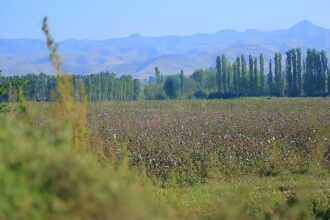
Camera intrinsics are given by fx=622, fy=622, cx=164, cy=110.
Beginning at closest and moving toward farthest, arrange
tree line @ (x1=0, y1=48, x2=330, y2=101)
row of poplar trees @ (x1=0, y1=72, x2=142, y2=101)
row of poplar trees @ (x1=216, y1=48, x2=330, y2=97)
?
row of poplar trees @ (x1=216, y1=48, x2=330, y2=97) < tree line @ (x1=0, y1=48, x2=330, y2=101) < row of poplar trees @ (x1=0, y1=72, x2=142, y2=101)

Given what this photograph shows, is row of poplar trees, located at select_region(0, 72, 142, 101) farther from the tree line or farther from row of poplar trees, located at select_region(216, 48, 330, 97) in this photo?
row of poplar trees, located at select_region(216, 48, 330, 97)

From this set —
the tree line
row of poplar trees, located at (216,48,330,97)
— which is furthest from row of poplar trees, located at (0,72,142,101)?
row of poplar trees, located at (216,48,330,97)

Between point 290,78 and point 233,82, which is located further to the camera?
point 233,82

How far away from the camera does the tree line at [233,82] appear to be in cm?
8950

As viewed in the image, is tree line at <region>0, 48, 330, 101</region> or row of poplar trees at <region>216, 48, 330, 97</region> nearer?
row of poplar trees at <region>216, 48, 330, 97</region>

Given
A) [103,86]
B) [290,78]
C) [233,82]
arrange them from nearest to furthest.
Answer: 1. [290,78]
2. [233,82]
3. [103,86]

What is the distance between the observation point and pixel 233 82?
3912 inches

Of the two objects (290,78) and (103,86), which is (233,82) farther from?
(103,86)

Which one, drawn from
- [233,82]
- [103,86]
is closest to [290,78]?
[233,82]

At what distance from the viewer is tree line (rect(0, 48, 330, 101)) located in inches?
3524

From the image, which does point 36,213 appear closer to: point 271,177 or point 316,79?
point 271,177

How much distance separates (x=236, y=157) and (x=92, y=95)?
8344 cm

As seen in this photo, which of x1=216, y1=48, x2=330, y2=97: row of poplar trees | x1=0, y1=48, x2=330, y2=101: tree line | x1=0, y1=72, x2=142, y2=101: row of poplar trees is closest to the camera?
x1=216, y1=48, x2=330, y2=97: row of poplar trees

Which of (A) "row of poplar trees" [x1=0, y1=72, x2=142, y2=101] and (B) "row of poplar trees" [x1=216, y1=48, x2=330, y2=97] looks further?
(A) "row of poplar trees" [x1=0, y1=72, x2=142, y2=101]
